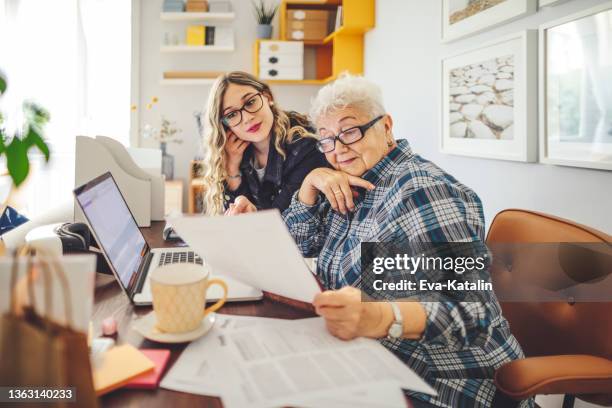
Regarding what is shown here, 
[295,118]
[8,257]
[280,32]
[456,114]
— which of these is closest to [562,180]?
[456,114]

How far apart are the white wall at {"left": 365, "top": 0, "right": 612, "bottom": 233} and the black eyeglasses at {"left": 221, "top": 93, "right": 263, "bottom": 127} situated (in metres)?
1.04

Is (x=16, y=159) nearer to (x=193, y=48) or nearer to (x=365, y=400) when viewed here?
(x=365, y=400)

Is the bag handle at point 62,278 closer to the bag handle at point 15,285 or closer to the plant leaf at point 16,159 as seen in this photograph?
the bag handle at point 15,285

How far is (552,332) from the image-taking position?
1.13m

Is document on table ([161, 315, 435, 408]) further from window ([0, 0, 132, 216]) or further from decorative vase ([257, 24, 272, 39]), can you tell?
decorative vase ([257, 24, 272, 39])

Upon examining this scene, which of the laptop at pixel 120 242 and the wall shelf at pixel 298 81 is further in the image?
the wall shelf at pixel 298 81

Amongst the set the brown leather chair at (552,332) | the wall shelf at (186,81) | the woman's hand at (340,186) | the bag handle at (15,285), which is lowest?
the brown leather chair at (552,332)

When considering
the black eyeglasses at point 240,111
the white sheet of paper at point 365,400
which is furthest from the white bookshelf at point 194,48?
the white sheet of paper at point 365,400

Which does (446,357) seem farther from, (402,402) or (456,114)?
(456,114)

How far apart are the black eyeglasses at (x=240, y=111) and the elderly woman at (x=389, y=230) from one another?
540 mm

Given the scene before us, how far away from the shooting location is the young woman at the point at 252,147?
186cm

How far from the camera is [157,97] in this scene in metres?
4.51

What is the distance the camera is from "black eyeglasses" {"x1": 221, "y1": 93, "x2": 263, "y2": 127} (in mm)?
1857

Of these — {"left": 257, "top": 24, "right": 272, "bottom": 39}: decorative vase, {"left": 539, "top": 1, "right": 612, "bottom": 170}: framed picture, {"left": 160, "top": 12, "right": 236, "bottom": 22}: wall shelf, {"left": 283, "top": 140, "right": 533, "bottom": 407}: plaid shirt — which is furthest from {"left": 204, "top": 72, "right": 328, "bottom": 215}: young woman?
{"left": 160, "top": 12, "right": 236, "bottom": 22}: wall shelf
